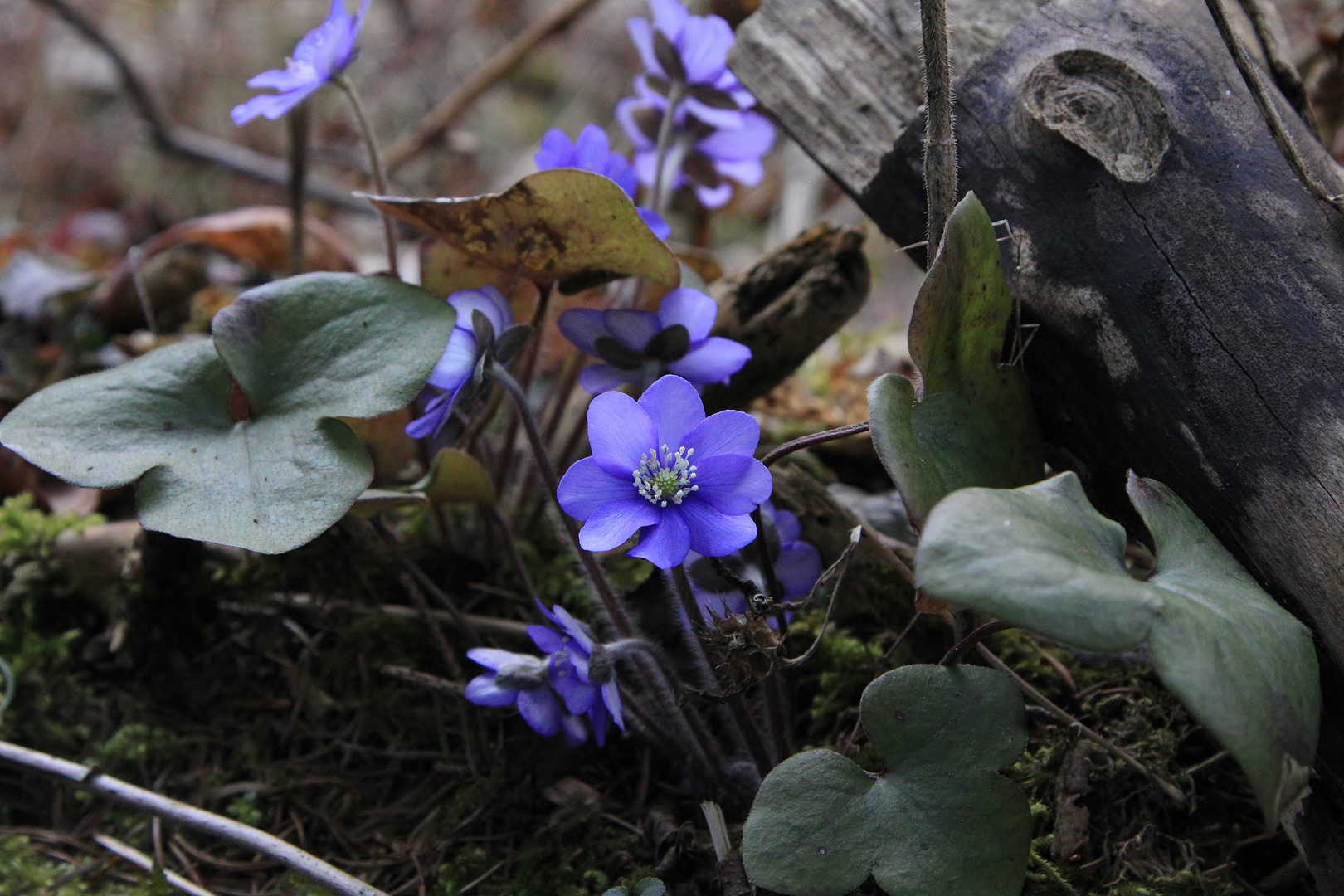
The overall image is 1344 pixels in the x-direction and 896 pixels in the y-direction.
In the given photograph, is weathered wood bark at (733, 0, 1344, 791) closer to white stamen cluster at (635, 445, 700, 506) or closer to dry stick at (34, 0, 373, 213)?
white stamen cluster at (635, 445, 700, 506)

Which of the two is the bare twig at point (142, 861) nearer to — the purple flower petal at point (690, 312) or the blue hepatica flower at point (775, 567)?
the blue hepatica flower at point (775, 567)

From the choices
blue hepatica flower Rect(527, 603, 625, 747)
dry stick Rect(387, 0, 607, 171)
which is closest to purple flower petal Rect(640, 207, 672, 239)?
blue hepatica flower Rect(527, 603, 625, 747)

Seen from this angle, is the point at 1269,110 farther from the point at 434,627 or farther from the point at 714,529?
the point at 434,627

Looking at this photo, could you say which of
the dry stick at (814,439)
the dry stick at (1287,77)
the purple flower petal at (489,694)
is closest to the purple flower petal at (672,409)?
the dry stick at (814,439)

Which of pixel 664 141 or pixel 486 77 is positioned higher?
pixel 664 141

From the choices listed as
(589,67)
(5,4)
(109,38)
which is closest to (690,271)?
(109,38)

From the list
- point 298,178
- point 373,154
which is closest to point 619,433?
point 373,154
